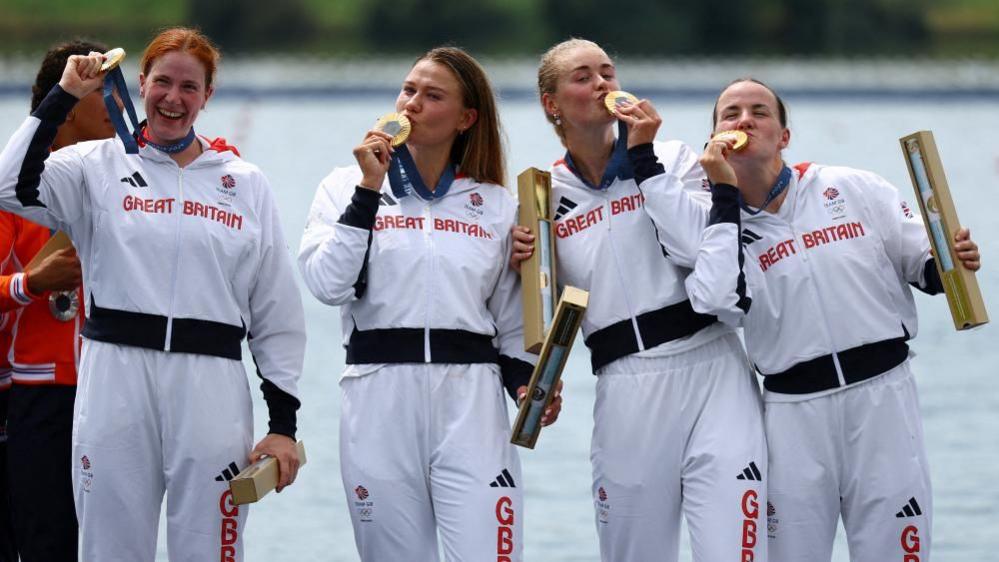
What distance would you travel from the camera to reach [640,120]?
5395 mm

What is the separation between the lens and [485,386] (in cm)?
535

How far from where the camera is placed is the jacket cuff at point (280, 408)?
18.0ft

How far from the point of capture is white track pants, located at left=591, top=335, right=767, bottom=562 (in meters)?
5.32

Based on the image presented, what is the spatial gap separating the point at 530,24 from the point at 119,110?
147ft

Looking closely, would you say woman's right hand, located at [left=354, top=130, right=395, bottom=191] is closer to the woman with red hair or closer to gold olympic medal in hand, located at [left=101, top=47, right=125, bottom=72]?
the woman with red hair

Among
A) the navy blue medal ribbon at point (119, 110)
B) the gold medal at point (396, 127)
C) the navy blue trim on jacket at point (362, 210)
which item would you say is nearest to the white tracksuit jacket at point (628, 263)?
the gold medal at point (396, 127)

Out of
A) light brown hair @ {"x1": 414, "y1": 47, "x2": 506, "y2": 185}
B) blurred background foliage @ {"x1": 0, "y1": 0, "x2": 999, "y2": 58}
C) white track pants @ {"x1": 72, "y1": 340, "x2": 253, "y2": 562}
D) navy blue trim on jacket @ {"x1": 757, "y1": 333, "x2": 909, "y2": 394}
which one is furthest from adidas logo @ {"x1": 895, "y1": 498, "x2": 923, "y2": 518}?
blurred background foliage @ {"x1": 0, "y1": 0, "x2": 999, "y2": 58}

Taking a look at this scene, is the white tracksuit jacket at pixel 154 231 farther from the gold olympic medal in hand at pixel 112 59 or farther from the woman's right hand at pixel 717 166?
the woman's right hand at pixel 717 166

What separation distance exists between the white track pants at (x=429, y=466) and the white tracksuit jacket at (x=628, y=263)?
1.58 feet

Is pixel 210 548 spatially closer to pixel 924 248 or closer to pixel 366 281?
pixel 366 281

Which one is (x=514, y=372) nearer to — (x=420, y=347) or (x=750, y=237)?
(x=420, y=347)

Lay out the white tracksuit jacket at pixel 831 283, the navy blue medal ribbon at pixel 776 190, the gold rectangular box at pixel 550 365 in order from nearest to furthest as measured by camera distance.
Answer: the gold rectangular box at pixel 550 365 < the white tracksuit jacket at pixel 831 283 < the navy blue medal ribbon at pixel 776 190

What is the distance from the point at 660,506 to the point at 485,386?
2.27 ft

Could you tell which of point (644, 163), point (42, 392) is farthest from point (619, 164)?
point (42, 392)
